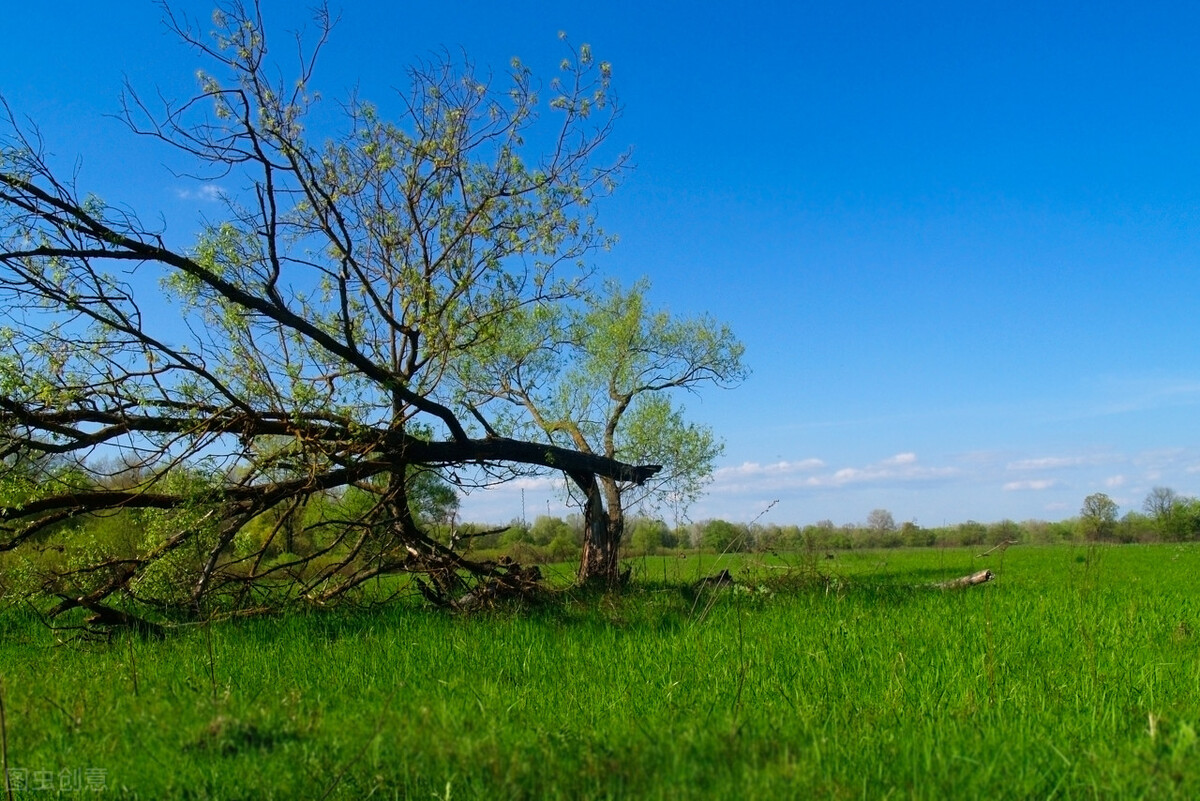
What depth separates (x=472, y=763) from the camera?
3582mm

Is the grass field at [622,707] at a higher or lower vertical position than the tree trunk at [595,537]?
lower

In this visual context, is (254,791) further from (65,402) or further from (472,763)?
(65,402)

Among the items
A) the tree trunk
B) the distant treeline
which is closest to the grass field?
the distant treeline

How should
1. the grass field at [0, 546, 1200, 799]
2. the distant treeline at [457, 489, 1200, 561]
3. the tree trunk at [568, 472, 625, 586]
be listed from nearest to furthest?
the grass field at [0, 546, 1200, 799] < the distant treeline at [457, 489, 1200, 561] < the tree trunk at [568, 472, 625, 586]

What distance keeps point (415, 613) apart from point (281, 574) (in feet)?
7.48

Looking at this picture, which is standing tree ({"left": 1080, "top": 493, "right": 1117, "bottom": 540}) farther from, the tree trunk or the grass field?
the tree trunk

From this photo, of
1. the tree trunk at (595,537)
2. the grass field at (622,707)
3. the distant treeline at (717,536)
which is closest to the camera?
the grass field at (622,707)

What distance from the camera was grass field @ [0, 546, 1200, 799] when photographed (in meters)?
3.46

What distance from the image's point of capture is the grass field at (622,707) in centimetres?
346

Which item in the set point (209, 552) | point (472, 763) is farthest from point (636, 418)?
point (472, 763)

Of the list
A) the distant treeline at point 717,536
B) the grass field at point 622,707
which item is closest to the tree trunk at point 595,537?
the distant treeline at point 717,536

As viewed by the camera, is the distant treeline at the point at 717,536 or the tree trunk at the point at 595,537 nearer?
the distant treeline at the point at 717,536

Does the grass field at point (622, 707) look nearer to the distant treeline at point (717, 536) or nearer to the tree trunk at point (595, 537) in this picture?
the distant treeline at point (717, 536)

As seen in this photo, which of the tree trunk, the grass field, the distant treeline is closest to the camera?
the grass field
